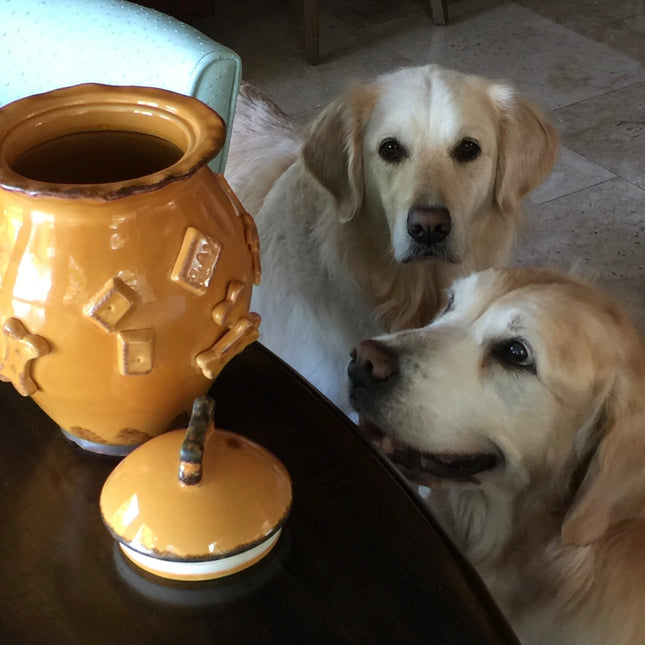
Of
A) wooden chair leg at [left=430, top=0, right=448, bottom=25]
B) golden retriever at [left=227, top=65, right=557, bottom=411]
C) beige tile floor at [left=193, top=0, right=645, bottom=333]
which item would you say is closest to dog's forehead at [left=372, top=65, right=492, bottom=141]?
golden retriever at [left=227, top=65, right=557, bottom=411]

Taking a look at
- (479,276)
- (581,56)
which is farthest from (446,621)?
(581,56)

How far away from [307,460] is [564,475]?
0.41 meters

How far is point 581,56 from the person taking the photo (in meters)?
3.31

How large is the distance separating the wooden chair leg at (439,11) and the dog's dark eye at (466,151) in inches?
83.4

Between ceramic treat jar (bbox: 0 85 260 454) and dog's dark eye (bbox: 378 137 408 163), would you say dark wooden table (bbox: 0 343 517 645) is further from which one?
dog's dark eye (bbox: 378 137 408 163)

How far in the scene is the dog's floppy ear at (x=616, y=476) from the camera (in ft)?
3.00

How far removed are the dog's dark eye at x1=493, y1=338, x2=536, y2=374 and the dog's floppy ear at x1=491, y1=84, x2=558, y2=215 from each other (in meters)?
0.71

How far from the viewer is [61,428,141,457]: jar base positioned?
2.42 feet

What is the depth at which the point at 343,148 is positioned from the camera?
162 cm

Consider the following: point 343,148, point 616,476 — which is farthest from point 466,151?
point 616,476

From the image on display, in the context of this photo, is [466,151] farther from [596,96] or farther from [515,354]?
[596,96]

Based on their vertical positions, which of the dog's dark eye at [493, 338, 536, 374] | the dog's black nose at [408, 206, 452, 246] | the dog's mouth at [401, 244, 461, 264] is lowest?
the dog's mouth at [401, 244, 461, 264]

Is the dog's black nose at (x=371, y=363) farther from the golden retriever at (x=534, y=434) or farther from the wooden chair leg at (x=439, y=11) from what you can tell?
the wooden chair leg at (x=439, y=11)

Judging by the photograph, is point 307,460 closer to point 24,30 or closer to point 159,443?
point 159,443
